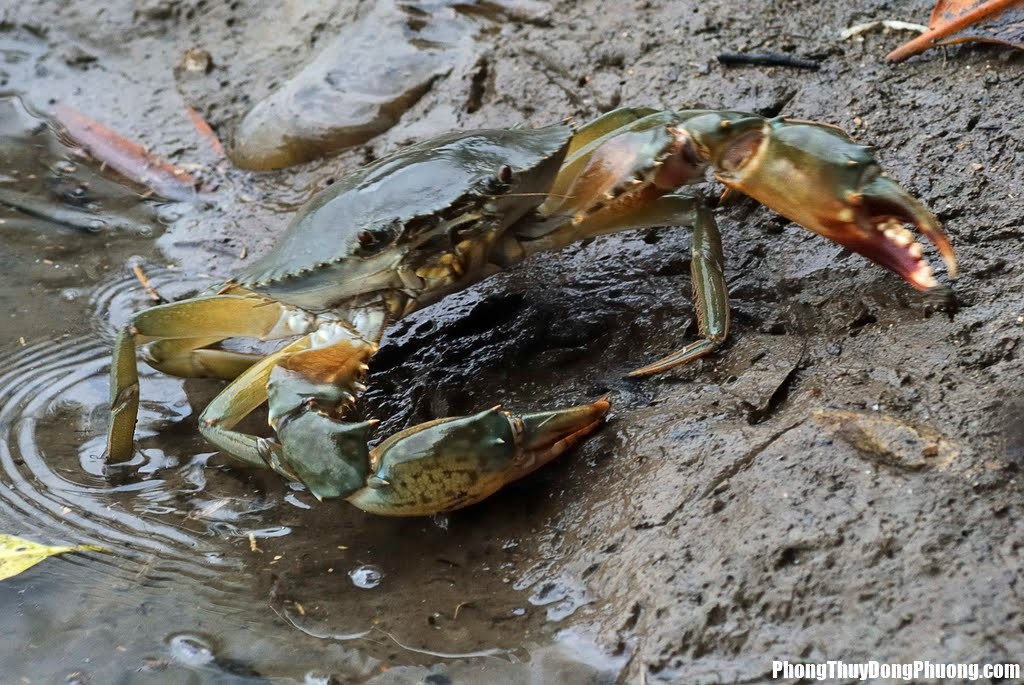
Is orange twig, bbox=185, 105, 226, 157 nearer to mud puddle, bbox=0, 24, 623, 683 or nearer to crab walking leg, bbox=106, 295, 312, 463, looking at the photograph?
mud puddle, bbox=0, 24, 623, 683

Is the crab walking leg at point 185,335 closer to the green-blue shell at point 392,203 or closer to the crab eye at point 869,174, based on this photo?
the green-blue shell at point 392,203

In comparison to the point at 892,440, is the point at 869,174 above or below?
above

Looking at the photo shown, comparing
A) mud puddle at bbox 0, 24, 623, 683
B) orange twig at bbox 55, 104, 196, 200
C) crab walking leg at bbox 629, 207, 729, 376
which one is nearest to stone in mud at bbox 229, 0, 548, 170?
orange twig at bbox 55, 104, 196, 200

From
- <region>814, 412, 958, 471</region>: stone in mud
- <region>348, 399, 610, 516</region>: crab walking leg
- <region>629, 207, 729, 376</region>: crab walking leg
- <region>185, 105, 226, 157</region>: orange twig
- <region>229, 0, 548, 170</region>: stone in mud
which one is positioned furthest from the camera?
<region>185, 105, 226, 157</region>: orange twig

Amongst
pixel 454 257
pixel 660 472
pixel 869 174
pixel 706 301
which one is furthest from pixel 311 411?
pixel 869 174

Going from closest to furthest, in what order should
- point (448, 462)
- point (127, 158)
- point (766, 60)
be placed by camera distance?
point (448, 462), point (766, 60), point (127, 158)

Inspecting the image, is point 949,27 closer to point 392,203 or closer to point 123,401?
point 392,203
